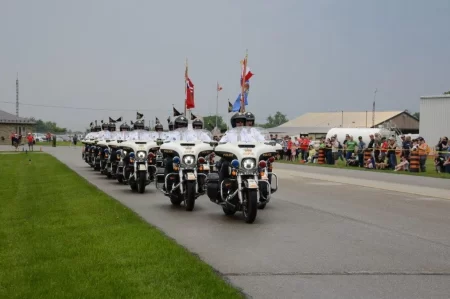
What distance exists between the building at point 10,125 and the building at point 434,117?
56.2 metres

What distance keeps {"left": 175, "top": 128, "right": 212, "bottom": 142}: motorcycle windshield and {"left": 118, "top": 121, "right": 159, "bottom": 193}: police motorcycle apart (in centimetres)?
317

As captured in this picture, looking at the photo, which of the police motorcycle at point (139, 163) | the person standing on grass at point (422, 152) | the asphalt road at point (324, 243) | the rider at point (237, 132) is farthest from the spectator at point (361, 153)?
the rider at point (237, 132)

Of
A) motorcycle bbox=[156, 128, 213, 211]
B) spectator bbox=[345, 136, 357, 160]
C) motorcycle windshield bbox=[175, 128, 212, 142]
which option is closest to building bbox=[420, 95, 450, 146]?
spectator bbox=[345, 136, 357, 160]

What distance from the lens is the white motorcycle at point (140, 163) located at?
17438 millimetres

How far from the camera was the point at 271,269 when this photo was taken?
7.68 meters

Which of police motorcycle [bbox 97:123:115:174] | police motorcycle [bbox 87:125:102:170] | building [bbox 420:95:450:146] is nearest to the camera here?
police motorcycle [bbox 97:123:115:174]

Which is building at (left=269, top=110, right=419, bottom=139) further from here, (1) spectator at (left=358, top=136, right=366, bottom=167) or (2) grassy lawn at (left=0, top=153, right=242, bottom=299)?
(2) grassy lawn at (left=0, top=153, right=242, bottom=299)

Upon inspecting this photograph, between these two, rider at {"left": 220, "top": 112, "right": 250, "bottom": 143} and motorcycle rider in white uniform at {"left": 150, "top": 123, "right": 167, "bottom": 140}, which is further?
motorcycle rider in white uniform at {"left": 150, "top": 123, "right": 167, "bottom": 140}

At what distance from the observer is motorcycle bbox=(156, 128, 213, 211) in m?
13.4

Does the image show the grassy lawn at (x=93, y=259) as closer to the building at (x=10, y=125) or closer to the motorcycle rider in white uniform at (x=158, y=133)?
the motorcycle rider in white uniform at (x=158, y=133)

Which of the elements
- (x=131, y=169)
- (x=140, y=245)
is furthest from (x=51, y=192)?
(x=140, y=245)

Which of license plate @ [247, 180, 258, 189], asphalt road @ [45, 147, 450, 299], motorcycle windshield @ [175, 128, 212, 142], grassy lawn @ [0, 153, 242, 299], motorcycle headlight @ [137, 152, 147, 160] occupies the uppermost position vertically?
motorcycle windshield @ [175, 128, 212, 142]

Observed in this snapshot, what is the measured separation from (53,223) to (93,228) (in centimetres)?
103

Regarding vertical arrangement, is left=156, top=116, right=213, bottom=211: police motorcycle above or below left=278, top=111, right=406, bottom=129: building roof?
below
